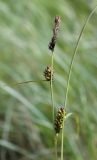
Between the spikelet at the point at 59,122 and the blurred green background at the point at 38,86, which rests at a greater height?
the blurred green background at the point at 38,86

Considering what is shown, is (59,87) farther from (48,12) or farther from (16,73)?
(48,12)

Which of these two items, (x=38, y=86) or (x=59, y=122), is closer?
(x=59, y=122)

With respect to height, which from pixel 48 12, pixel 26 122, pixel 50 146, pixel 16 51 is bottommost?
pixel 50 146

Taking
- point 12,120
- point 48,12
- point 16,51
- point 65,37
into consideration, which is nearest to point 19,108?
point 12,120

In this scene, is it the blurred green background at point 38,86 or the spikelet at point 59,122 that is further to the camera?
the blurred green background at point 38,86

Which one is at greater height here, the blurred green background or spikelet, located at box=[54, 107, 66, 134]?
the blurred green background

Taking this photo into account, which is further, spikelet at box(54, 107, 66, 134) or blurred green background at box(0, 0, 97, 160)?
blurred green background at box(0, 0, 97, 160)

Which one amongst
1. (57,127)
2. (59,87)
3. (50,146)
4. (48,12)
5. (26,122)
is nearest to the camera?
(57,127)

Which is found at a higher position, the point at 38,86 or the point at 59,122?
the point at 38,86
